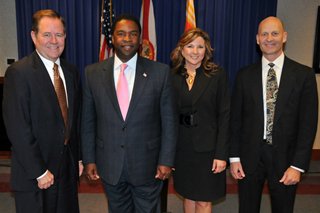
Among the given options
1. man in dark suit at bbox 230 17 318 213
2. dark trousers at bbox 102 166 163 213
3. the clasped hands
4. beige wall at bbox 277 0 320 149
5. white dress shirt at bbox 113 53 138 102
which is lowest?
dark trousers at bbox 102 166 163 213

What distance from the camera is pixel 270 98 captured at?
7.64 feet

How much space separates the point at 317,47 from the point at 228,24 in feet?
4.58

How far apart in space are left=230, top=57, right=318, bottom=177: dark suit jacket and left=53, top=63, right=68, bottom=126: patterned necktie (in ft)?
4.01

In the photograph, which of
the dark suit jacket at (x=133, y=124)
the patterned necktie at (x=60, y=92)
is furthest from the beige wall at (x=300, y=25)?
the patterned necktie at (x=60, y=92)

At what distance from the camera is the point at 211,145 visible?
8.07ft

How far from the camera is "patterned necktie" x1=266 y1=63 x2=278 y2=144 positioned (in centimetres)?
232

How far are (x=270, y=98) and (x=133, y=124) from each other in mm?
999

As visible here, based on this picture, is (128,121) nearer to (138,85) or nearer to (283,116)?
(138,85)

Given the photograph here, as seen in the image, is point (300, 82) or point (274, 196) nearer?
point (300, 82)

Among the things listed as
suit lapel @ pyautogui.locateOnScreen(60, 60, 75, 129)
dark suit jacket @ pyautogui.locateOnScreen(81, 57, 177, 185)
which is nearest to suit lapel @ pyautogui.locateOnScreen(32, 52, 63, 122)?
suit lapel @ pyautogui.locateOnScreen(60, 60, 75, 129)

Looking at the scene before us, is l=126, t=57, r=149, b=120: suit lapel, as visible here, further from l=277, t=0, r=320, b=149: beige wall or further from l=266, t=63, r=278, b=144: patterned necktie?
l=277, t=0, r=320, b=149: beige wall

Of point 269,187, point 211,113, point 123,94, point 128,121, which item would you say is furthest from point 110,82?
point 269,187

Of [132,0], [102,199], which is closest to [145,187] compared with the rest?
[102,199]

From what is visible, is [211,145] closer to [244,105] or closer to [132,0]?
[244,105]
